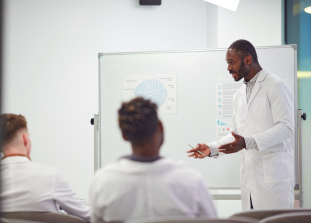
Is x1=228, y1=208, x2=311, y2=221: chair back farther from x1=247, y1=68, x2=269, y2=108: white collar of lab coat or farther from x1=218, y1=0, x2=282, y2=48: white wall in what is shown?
x1=218, y1=0, x2=282, y2=48: white wall

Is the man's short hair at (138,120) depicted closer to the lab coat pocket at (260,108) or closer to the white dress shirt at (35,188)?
the white dress shirt at (35,188)

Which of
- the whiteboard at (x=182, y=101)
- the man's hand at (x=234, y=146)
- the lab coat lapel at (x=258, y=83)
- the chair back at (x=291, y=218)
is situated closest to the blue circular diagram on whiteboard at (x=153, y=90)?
the whiteboard at (x=182, y=101)

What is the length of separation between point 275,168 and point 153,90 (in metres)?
1.44

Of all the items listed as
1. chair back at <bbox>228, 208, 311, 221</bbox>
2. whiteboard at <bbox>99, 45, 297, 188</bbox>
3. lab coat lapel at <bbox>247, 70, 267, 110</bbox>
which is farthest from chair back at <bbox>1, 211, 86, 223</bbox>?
whiteboard at <bbox>99, 45, 297, 188</bbox>

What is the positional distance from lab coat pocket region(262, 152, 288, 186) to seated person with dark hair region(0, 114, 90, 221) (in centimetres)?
131

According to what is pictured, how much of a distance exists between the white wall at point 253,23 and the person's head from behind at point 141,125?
258 cm


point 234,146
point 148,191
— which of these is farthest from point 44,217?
point 234,146

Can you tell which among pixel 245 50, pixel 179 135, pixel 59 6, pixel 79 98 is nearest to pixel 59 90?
pixel 79 98

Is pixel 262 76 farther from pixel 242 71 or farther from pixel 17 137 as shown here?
pixel 17 137

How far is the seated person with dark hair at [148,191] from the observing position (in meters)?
1.04

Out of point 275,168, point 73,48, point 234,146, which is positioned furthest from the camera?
point 73,48

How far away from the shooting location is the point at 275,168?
210 cm

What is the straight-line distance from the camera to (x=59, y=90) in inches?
151

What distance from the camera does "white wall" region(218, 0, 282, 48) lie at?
3484 millimetres
